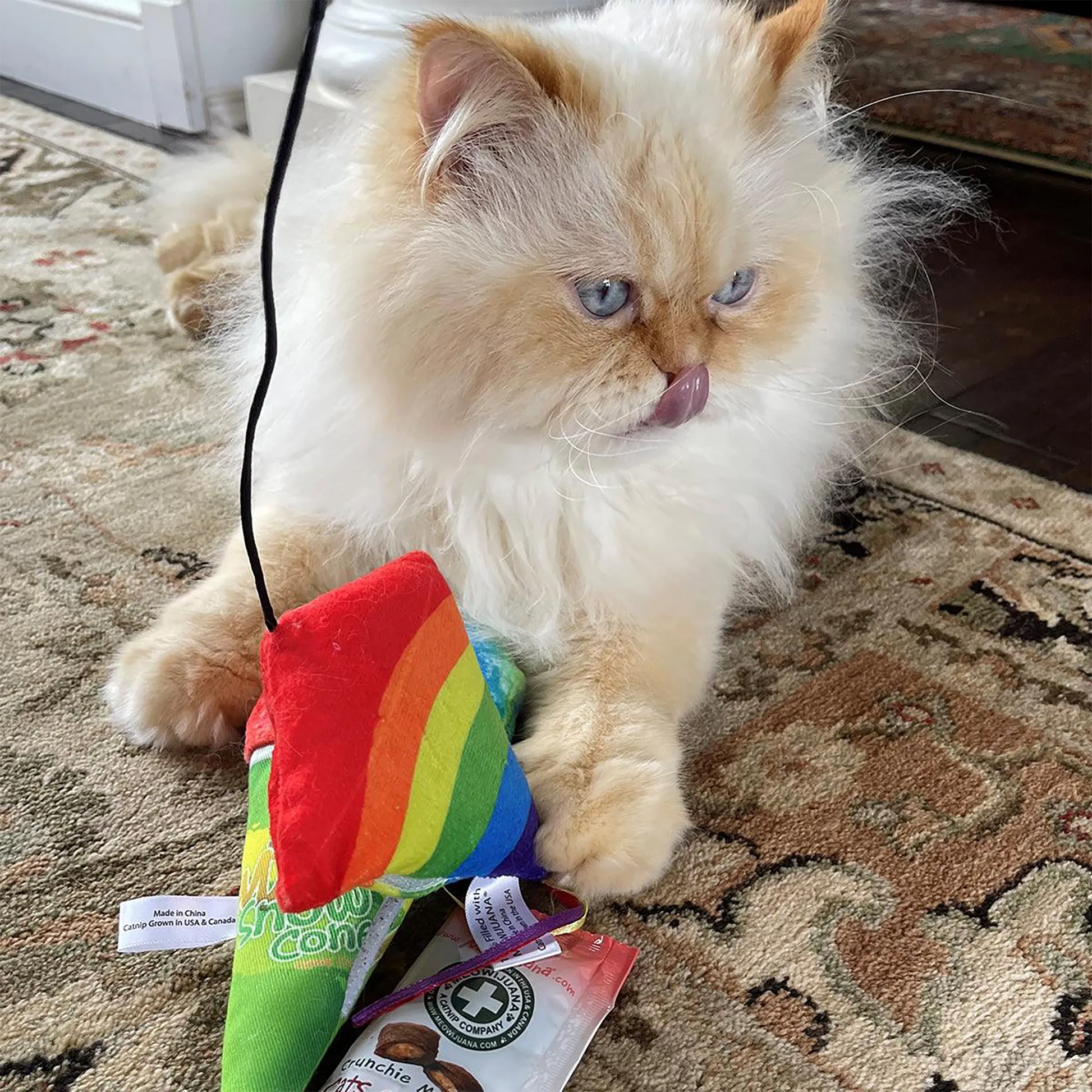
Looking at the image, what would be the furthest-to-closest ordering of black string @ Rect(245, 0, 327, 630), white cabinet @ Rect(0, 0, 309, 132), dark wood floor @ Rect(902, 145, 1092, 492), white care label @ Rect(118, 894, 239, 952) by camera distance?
1. white cabinet @ Rect(0, 0, 309, 132)
2. dark wood floor @ Rect(902, 145, 1092, 492)
3. white care label @ Rect(118, 894, 239, 952)
4. black string @ Rect(245, 0, 327, 630)

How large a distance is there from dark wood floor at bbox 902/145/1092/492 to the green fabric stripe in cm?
110

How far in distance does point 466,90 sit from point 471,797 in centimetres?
54

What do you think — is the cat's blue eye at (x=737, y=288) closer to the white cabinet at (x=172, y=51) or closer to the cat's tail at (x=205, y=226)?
the cat's tail at (x=205, y=226)

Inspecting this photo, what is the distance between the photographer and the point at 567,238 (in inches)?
33.3

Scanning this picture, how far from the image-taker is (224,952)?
2.56 ft

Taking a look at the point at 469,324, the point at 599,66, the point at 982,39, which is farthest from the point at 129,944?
the point at 982,39

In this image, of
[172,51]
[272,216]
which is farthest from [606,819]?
[172,51]

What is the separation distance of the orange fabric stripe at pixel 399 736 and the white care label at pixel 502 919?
13 centimetres

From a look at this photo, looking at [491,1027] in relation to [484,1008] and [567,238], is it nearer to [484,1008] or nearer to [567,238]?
[484,1008]

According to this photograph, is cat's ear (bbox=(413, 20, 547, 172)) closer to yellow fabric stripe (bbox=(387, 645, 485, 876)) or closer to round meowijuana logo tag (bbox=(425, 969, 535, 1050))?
yellow fabric stripe (bbox=(387, 645, 485, 876))

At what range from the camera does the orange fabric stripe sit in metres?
0.65

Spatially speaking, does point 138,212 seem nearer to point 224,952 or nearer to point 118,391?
point 118,391

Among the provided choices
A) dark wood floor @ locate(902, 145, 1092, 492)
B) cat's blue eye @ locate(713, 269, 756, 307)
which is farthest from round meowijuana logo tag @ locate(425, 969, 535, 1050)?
Answer: dark wood floor @ locate(902, 145, 1092, 492)

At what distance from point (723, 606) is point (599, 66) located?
0.53m
